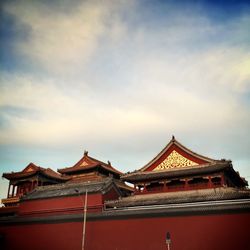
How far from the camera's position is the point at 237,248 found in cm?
1767

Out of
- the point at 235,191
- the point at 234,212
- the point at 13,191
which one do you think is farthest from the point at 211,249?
the point at 13,191

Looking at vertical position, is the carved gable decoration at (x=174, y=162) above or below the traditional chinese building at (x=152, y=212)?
above

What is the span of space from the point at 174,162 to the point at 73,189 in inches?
430

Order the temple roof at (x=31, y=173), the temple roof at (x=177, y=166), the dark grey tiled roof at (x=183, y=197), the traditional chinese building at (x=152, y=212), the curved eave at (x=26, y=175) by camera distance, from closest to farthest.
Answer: the traditional chinese building at (x=152, y=212)
the dark grey tiled roof at (x=183, y=197)
the temple roof at (x=177, y=166)
the curved eave at (x=26, y=175)
the temple roof at (x=31, y=173)

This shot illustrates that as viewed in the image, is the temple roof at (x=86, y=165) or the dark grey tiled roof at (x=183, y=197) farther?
the temple roof at (x=86, y=165)

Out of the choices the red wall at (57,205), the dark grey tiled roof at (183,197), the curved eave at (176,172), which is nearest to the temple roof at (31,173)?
the red wall at (57,205)

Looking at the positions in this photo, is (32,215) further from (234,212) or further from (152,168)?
(234,212)

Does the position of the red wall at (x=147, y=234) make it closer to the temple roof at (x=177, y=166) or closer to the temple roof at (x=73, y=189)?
the temple roof at (x=73, y=189)

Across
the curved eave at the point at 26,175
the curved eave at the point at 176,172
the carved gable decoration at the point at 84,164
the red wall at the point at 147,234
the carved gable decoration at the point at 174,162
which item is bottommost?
the red wall at the point at 147,234

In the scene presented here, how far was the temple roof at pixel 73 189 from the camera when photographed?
27.1 m

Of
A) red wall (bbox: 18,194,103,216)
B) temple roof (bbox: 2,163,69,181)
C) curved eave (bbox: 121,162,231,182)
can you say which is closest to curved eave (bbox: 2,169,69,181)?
temple roof (bbox: 2,163,69,181)

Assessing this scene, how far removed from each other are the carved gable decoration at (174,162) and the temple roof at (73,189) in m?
5.15

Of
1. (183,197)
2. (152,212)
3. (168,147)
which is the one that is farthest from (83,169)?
(183,197)

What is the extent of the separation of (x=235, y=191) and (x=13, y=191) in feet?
110
